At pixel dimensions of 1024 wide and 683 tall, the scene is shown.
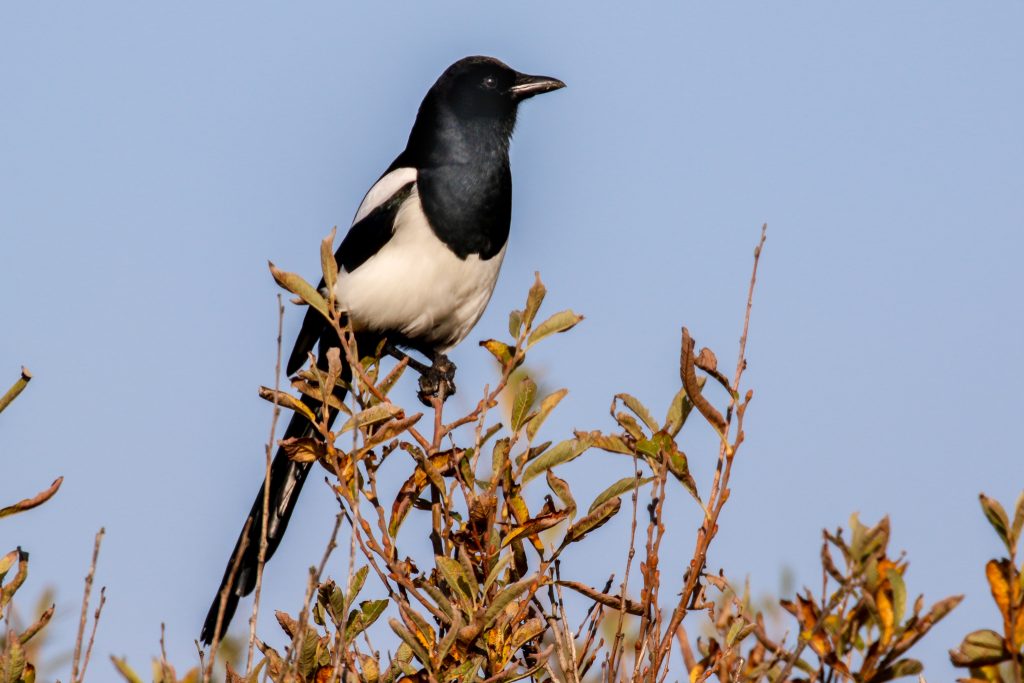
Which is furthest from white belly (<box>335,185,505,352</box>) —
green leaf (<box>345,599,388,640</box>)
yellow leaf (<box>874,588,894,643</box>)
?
yellow leaf (<box>874,588,894,643</box>)

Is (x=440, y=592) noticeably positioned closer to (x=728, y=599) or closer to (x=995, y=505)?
(x=728, y=599)

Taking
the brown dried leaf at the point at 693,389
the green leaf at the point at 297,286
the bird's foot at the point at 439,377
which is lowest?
the brown dried leaf at the point at 693,389

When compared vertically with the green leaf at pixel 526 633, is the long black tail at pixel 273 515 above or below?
above

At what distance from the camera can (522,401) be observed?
9.65 ft

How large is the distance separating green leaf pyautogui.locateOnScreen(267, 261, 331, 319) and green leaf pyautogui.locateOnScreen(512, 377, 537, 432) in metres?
0.51

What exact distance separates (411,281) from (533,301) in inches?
69.2

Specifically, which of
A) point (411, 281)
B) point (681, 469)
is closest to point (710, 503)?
point (681, 469)

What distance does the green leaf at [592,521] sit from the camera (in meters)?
2.82

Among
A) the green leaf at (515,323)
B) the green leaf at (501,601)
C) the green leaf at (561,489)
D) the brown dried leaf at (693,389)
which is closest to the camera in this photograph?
the brown dried leaf at (693,389)

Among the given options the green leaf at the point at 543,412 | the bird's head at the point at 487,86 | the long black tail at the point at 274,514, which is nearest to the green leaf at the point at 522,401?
the green leaf at the point at 543,412

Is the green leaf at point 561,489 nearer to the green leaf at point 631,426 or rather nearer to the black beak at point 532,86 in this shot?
the green leaf at point 631,426

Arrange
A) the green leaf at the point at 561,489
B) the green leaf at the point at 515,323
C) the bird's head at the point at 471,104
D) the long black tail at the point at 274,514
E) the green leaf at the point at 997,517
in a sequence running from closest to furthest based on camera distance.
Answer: the green leaf at the point at 997,517 → the green leaf at the point at 561,489 → the green leaf at the point at 515,323 → the long black tail at the point at 274,514 → the bird's head at the point at 471,104

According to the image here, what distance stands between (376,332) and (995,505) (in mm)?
3308

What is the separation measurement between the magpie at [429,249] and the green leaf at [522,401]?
1.74 m
